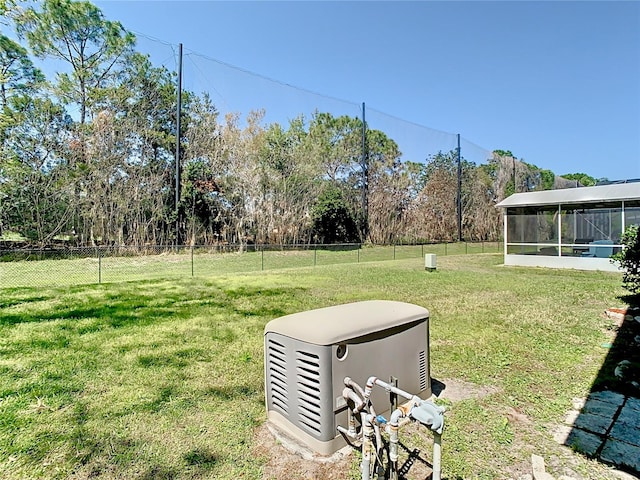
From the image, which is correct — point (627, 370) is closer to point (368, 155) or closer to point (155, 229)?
point (155, 229)

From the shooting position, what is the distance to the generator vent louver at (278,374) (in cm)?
195

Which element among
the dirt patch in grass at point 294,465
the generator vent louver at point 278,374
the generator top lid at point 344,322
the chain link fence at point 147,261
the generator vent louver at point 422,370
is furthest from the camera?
the chain link fence at point 147,261

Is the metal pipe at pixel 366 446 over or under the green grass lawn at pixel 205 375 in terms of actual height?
over

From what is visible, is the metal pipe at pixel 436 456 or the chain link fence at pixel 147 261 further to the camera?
the chain link fence at pixel 147 261

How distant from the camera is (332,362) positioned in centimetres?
171

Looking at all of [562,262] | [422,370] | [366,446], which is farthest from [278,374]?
[562,262]

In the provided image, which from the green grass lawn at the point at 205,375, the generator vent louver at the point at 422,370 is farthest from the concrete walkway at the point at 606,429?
the generator vent louver at the point at 422,370

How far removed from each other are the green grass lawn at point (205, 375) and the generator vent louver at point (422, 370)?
0.27 meters

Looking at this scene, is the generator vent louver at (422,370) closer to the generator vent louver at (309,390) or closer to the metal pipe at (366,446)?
the generator vent louver at (309,390)

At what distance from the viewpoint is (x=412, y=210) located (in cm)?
2059

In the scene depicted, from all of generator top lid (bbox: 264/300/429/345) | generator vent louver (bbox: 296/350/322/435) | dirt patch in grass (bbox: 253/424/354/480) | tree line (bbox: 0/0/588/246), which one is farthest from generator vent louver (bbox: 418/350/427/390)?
tree line (bbox: 0/0/588/246)

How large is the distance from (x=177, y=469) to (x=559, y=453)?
202cm

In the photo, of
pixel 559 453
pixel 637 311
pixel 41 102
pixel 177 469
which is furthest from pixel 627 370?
pixel 41 102

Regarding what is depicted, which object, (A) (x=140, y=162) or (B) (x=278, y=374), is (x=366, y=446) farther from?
(A) (x=140, y=162)
